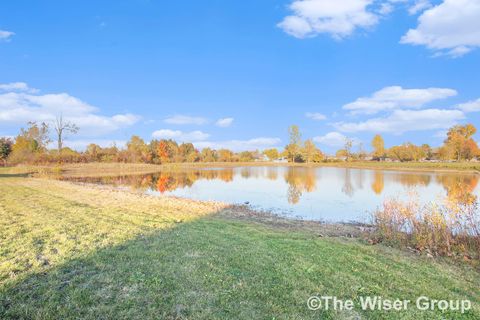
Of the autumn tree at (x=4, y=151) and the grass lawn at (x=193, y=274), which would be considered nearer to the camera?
the grass lawn at (x=193, y=274)

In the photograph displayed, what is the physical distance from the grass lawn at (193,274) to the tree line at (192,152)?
1699 inches

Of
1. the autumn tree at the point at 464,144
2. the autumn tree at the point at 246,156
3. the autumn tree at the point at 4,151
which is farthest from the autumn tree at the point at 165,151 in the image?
the autumn tree at the point at 464,144

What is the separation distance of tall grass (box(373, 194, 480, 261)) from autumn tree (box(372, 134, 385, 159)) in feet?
300

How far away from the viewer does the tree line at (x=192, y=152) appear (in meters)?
45.9

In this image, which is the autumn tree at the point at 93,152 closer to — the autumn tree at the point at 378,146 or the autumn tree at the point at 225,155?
the autumn tree at the point at 225,155

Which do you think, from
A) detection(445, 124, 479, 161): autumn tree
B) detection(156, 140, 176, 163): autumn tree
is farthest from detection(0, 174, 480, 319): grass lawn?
detection(445, 124, 479, 161): autumn tree

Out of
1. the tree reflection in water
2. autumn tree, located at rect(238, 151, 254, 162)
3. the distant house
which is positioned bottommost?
the tree reflection in water

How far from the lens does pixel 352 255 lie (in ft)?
21.2

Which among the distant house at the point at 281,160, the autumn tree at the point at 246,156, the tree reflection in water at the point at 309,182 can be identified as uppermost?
the autumn tree at the point at 246,156

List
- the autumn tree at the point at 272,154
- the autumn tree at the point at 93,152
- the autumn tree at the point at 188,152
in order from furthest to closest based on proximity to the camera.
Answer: the autumn tree at the point at 272,154 < the autumn tree at the point at 188,152 < the autumn tree at the point at 93,152

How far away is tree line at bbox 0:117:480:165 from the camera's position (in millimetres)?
45938

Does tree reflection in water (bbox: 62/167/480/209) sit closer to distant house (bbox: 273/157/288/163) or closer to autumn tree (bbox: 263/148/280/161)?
distant house (bbox: 273/157/288/163)

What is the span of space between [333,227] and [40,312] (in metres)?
9.62

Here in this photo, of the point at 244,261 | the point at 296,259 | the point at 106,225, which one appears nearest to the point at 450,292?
the point at 296,259
